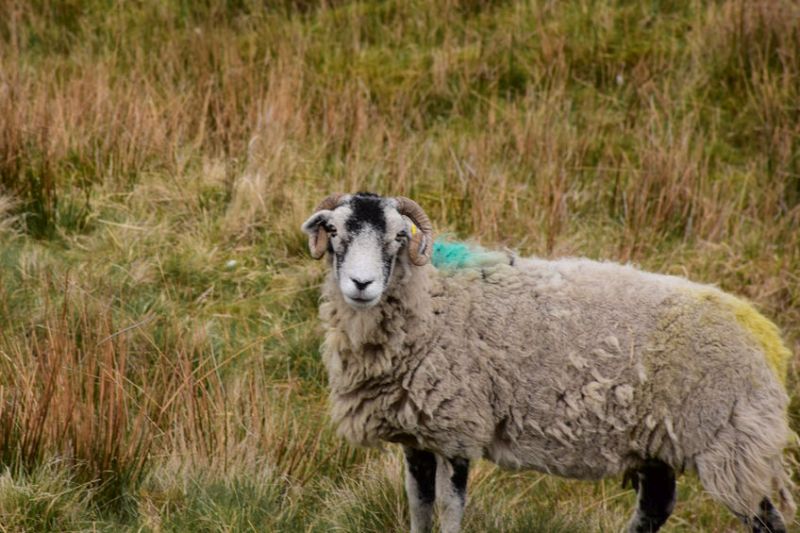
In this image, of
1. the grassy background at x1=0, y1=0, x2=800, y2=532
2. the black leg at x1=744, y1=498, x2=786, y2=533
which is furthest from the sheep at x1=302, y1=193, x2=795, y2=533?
the grassy background at x1=0, y1=0, x2=800, y2=532

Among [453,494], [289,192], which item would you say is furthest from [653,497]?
[289,192]

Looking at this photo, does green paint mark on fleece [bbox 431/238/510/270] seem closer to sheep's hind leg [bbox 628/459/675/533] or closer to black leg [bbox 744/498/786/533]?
sheep's hind leg [bbox 628/459/675/533]

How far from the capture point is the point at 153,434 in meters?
4.14


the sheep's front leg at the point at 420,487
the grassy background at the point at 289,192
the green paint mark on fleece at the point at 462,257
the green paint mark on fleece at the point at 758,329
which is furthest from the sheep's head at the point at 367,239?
the green paint mark on fleece at the point at 758,329

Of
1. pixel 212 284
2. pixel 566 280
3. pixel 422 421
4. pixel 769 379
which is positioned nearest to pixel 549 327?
pixel 566 280

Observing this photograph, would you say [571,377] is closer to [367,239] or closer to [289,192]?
[367,239]

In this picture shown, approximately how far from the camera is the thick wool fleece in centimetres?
360

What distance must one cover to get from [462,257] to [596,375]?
28.8 inches

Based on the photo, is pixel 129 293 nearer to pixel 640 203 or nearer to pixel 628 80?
pixel 640 203

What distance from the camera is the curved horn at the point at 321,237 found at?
3.70 m

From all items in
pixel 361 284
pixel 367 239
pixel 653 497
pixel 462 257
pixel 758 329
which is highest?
pixel 367 239

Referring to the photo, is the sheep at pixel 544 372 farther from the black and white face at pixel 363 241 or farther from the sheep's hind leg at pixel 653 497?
the sheep's hind leg at pixel 653 497

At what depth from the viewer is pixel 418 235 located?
3.66 meters

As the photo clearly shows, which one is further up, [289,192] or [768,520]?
[289,192]
